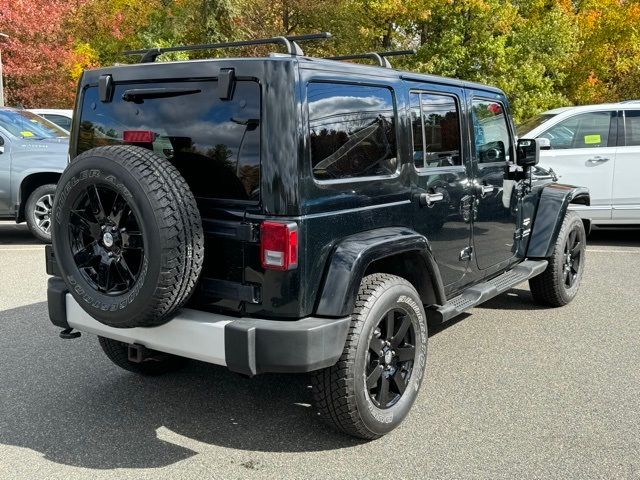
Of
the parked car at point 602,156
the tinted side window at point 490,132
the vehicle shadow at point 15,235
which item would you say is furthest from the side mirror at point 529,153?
the vehicle shadow at point 15,235

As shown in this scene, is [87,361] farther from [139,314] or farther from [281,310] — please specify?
[281,310]

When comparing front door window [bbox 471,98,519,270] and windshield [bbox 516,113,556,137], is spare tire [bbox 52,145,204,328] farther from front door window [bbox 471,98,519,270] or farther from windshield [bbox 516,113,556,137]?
windshield [bbox 516,113,556,137]

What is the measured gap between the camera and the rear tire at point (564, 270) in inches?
217

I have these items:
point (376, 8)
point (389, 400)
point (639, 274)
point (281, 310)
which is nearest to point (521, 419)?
point (389, 400)

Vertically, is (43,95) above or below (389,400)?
above

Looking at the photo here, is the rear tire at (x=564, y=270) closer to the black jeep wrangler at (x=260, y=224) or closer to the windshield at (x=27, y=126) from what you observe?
the black jeep wrangler at (x=260, y=224)

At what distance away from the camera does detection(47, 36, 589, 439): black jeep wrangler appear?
2912 mm

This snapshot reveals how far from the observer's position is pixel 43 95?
2372 centimetres

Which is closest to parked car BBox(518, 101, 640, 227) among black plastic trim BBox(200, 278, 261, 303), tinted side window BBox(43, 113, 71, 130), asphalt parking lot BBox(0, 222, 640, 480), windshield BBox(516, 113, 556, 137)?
windshield BBox(516, 113, 556, 137)

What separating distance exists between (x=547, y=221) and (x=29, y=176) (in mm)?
6471

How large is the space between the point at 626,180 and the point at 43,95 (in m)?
21.4

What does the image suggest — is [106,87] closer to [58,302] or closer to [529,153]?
[58,302]

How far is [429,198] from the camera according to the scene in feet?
12.6

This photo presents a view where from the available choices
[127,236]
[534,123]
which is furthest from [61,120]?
[127,236]
